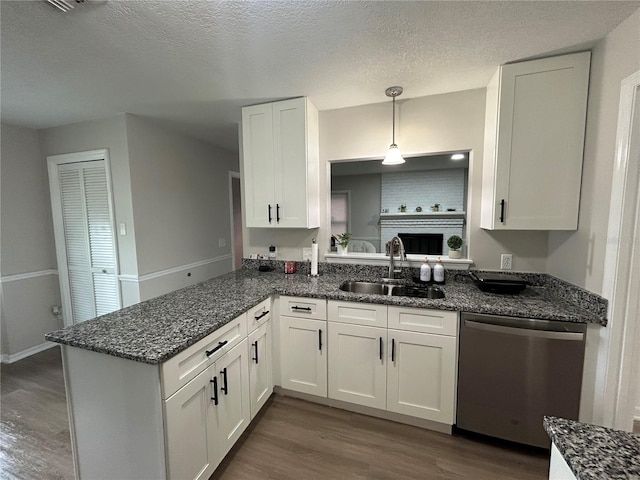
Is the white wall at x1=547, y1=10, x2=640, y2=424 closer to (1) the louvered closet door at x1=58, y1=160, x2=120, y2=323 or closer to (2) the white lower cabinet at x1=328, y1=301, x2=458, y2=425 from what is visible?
(2) the white lower cabinet at x1=328, y1=301, x2=458, y2=425

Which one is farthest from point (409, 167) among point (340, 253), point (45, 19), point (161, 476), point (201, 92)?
point (161, 476)

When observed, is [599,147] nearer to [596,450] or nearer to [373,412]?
[596,450]

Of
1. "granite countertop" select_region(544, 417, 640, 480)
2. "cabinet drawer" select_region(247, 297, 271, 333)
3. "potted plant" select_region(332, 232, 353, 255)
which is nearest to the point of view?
"granite countertop" select_region(544, 417, 640, 480)

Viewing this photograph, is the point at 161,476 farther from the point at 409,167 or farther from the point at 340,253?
the point at 409,167

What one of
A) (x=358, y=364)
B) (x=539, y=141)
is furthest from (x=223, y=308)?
(x=539, y=141)

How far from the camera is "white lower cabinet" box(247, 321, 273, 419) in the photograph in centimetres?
181

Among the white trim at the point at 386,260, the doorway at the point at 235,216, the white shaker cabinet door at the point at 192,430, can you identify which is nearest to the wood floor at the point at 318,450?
the white shaker cabinet door at the point at 192,430

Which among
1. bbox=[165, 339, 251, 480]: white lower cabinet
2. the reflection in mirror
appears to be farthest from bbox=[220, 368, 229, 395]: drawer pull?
the reflection in mirror

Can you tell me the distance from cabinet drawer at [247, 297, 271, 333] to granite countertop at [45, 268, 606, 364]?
2.5 inches

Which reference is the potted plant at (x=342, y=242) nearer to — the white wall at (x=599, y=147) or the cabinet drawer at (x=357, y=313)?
A: the cabinet drawer at (x=357, y=313)

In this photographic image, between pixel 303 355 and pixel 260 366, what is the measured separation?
340 millimetres

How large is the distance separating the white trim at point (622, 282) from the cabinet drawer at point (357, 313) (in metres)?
1.20

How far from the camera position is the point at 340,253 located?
262cm

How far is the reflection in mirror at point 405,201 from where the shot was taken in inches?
190
